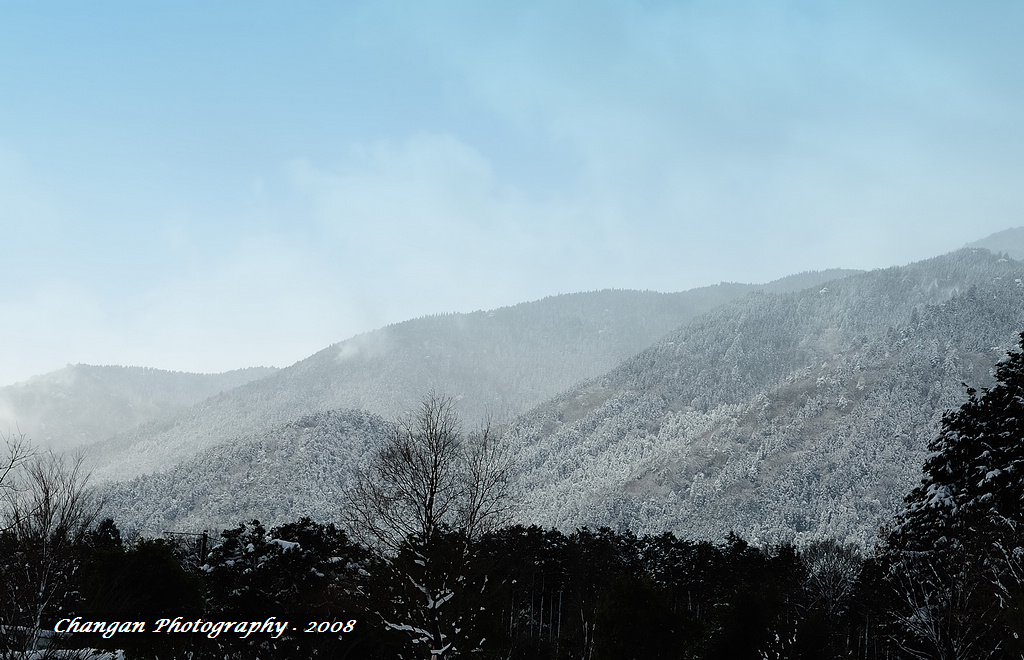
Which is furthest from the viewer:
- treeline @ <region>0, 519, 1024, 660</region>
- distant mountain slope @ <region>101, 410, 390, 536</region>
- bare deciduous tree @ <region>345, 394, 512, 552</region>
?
distant mountain slope @ <region>101, 410, 390, 536</region>

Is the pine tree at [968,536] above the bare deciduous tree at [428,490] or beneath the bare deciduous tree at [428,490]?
beneath

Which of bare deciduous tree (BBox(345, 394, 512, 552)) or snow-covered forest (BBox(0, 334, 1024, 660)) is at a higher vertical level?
bare deciduous tree (BBox(345, 394, 512, 552))

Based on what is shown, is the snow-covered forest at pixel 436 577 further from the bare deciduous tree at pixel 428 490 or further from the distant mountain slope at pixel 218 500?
the distant mountain slope at pixel 218 500

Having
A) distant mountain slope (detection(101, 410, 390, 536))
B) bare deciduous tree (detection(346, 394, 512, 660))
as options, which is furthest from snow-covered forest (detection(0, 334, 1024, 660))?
distant mountain slope (detection(101, 410, 390, 536))

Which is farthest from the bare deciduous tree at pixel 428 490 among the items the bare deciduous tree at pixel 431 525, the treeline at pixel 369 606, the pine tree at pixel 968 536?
the pine tree at pixel 968 536

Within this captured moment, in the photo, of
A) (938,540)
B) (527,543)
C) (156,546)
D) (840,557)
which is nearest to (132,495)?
(527,543)

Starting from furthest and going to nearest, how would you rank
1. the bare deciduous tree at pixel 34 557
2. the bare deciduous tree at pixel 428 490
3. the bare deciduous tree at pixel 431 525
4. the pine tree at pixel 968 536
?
1. the pine tree at pixel 968 536
2. the bare deciduous tree at pixel 428 490
3. the bare deciduous tree at pixel 431 525
4. the bare deciduous tree at pixel 34 557

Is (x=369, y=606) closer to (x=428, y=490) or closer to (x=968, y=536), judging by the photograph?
(x=428, y=490)

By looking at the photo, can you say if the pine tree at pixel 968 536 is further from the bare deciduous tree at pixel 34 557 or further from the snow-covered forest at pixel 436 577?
the bare deciduous tree at pixel 34 557

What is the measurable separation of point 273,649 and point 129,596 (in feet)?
17.7

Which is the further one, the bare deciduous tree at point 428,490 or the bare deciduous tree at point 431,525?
the bare deciduous tree at point 428,490

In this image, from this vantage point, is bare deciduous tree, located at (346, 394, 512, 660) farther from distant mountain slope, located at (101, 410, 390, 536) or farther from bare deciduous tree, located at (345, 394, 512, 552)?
distant mountain slope, located at (101, 410, 390, 536)

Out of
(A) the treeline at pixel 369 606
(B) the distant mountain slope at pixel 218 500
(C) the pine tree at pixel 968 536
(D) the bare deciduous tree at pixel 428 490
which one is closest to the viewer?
(A) the treeline at pixel 369 606

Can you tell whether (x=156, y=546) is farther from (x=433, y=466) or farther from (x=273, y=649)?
(x=433, y=466)
